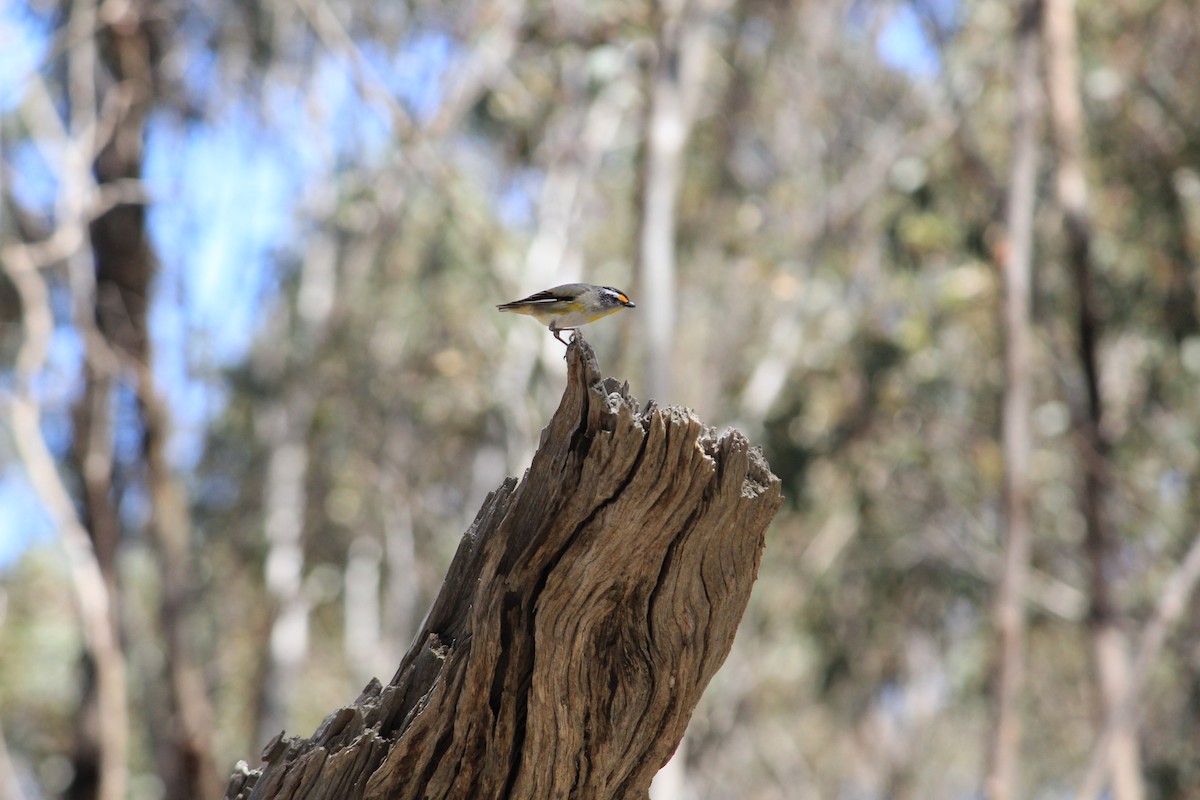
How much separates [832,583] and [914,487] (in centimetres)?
219

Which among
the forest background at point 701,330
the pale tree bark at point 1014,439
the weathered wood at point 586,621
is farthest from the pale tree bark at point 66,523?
the weathered wood at point 586,621

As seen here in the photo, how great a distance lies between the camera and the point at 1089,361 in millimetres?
11891

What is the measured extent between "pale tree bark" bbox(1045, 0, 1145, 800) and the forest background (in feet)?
0.14

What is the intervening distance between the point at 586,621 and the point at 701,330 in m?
15.0

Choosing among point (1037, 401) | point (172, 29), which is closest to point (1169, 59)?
point (1037, 401)

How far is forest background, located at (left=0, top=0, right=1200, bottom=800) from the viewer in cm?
1095

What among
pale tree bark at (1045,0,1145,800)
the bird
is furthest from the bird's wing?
pale tree bark at (1045,0,1145,800)

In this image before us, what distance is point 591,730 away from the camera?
323cm

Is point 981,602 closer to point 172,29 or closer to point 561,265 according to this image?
point 561,265

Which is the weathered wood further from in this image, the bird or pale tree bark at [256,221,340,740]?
pale tree bark at [256,221,340,740]

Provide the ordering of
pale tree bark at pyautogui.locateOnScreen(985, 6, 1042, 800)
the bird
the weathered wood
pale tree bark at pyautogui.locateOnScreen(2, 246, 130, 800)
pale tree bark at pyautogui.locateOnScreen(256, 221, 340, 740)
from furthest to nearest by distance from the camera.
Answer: pale tree bark at pyautogui.locateOnScreen(256, 221, 340, 740) < pale tree bark at pyautogui.locateOnScreen(985, 6, 1042, 800) < pale tree bark at pyautogui.locateOnScreen(2, 246, 130, 800) < the bird < the weathered wood

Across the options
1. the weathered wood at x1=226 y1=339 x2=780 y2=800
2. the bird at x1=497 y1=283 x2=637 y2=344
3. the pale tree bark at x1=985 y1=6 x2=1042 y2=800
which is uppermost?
the pale tree bark at x1=985 y1=6 x2=1042 y2=800

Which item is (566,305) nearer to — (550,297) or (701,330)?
(550,297)

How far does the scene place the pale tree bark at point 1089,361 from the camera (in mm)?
11727
